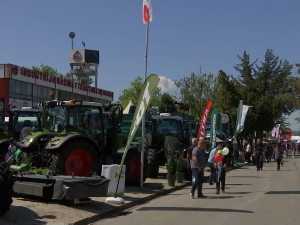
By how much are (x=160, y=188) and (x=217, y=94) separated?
119 feet

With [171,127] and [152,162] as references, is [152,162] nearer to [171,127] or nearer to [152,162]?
[152,162]

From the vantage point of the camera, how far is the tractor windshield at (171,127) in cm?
2197

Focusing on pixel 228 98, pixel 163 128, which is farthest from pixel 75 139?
pixel 228 98

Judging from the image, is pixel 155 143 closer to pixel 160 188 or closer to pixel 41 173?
pixel 160 188

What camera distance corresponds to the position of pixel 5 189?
9.30 meters

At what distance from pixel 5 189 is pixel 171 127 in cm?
1342

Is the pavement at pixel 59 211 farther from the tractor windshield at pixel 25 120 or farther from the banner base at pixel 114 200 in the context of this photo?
the tractor windshield at pixel 25 120

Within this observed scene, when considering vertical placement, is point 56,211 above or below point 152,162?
below

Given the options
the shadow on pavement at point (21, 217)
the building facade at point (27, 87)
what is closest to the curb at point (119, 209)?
the shadow on pavement at point (21, 217)

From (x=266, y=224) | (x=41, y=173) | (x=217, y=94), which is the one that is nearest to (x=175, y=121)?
(x=41, y=173)

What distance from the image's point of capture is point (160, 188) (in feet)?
53.9

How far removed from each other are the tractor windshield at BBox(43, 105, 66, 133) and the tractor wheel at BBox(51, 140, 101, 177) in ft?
3.53

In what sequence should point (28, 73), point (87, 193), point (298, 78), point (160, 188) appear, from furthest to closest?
1. point (298, 78)
2. point (28, 73)
3. point (160, 188)
4. point (87, 193)

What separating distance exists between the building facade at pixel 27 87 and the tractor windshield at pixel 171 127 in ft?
57.6
